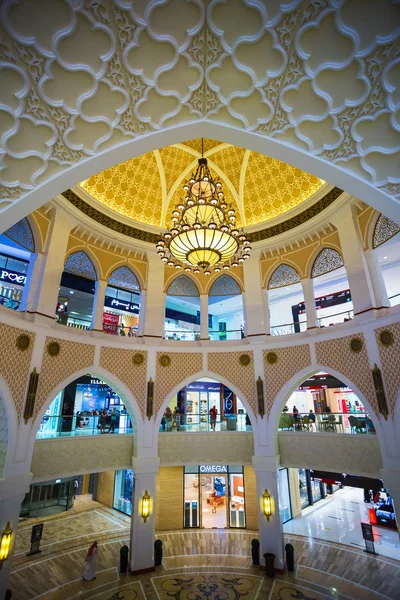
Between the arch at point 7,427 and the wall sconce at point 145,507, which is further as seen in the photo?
the wall sconce at point 145,507

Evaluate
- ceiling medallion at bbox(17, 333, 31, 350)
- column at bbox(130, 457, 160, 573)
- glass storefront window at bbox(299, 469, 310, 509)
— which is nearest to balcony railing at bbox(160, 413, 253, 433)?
column at bbox(130, 457, 160, 573)

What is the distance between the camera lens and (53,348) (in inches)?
350

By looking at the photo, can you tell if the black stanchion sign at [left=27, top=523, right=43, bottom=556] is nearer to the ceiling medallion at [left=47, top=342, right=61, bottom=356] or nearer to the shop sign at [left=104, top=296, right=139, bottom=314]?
the ceiling medallion at [left=47, top=342, right=61, bottom=356]

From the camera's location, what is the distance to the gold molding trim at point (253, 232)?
32.0 feet

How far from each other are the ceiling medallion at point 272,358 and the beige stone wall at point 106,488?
1011cm

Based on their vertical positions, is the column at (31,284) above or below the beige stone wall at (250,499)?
above

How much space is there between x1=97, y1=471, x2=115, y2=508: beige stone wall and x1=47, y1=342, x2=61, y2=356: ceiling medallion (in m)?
9.34

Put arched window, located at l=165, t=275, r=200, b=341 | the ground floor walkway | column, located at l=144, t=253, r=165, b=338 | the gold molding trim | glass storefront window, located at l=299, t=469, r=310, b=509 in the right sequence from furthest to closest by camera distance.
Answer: arched window, located at l=165, t=275, r=200, b=341, glass storefront window, located at l=299, t=469, r=310, b=509, column, located at l=144, t=253, r=165, b=338, the gold molding trim, the ground floor walkway

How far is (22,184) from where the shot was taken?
125 inches

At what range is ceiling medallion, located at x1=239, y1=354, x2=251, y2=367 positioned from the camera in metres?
10.9

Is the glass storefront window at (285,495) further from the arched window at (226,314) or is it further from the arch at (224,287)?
the arch at (224,287)

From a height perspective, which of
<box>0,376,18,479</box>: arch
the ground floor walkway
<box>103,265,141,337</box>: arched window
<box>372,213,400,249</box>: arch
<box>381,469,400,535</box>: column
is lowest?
the ground floor walkway

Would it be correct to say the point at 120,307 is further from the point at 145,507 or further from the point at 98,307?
the point at 145,507

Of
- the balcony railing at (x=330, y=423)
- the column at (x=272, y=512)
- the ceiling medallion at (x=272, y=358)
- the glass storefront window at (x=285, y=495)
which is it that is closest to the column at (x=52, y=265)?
the ceiling medallion at (x=272, y=358)
